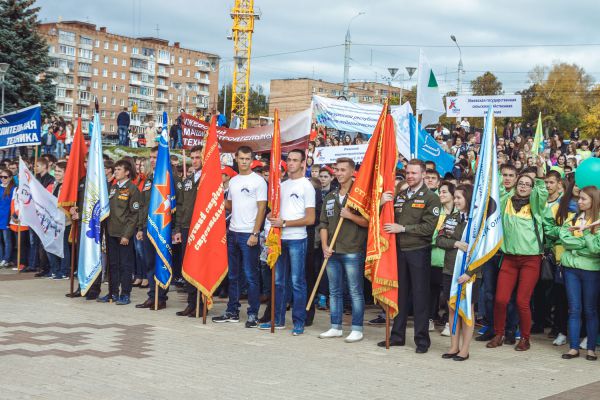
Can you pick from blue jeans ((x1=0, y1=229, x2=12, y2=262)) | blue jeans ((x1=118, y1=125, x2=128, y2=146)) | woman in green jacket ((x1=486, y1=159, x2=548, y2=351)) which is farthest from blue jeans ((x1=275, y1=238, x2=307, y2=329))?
blue jeans ((x1=118, y1=125, x2=128, y2=146))

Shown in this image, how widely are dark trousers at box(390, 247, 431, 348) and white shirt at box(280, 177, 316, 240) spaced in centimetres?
131

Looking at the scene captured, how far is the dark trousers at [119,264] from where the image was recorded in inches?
478

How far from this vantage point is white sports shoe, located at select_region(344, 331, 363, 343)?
31.9 ft

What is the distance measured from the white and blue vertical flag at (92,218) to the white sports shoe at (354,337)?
175 inches

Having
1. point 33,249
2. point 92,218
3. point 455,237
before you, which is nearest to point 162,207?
point 92,218

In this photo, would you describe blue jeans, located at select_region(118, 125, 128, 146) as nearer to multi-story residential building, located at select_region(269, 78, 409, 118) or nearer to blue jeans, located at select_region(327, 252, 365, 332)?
blue jeans, located at select_region(327, 252, 365, 332)

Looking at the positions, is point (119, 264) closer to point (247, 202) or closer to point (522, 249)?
point (247, 202)

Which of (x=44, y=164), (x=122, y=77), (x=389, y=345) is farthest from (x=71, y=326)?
(x=122, y=77)

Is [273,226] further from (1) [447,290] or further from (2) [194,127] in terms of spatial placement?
(2) [194,127]

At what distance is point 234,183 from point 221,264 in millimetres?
1128

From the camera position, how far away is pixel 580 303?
922 cm

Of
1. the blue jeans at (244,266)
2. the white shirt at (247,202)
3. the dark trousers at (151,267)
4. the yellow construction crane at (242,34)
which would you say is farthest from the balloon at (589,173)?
the yellow construction crane at (242,34)

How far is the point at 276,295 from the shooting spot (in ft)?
34.3

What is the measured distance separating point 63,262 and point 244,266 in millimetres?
5534
